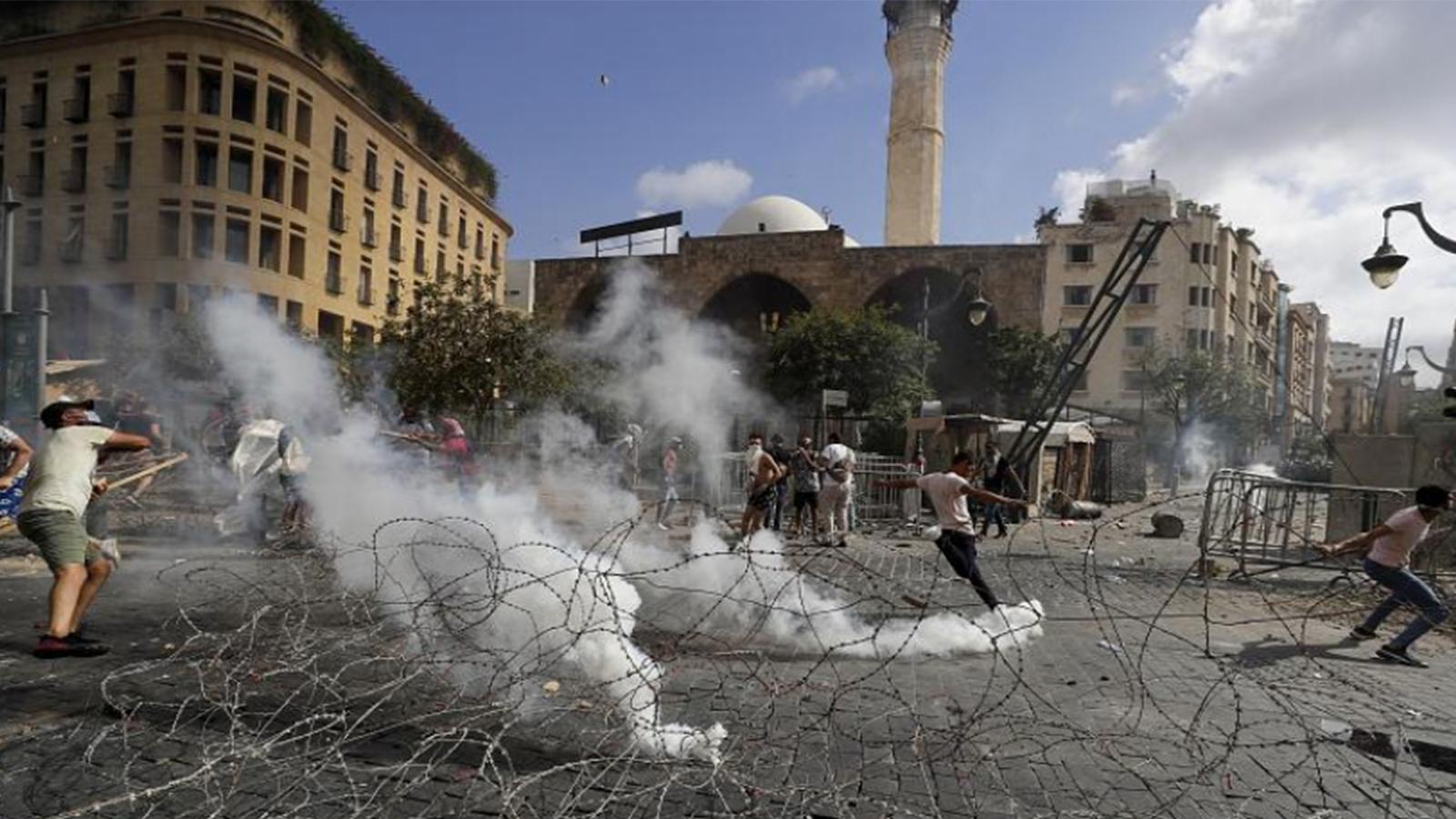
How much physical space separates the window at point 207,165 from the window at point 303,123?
268 cm

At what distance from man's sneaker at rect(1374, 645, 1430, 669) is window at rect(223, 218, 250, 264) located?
26.8 metres

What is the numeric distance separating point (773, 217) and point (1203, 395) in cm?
2318

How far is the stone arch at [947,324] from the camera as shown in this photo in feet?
115

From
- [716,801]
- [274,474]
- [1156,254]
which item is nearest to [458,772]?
[716,801]

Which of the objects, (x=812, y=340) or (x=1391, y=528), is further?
(x=812, y=340)

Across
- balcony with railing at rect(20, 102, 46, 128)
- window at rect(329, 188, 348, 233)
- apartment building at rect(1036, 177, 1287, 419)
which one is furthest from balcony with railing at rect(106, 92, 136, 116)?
apartment building at rect(1036, 177, 1287, 419)

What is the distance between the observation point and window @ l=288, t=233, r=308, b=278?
2658 cm

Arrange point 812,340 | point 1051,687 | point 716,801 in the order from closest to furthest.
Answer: point 716,801, point 1051,687, point 812,340

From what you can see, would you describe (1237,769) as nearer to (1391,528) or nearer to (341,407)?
(1391,528)

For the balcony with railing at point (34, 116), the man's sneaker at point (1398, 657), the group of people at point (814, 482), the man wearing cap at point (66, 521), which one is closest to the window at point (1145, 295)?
the group of people at point (814, 482)

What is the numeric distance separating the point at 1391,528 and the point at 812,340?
944 inches

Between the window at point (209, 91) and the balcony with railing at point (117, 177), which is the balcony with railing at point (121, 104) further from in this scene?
the window at point (209, 91)

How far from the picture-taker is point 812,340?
29.8 m

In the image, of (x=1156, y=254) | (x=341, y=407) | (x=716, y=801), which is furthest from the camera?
(x=1156, y=254)
